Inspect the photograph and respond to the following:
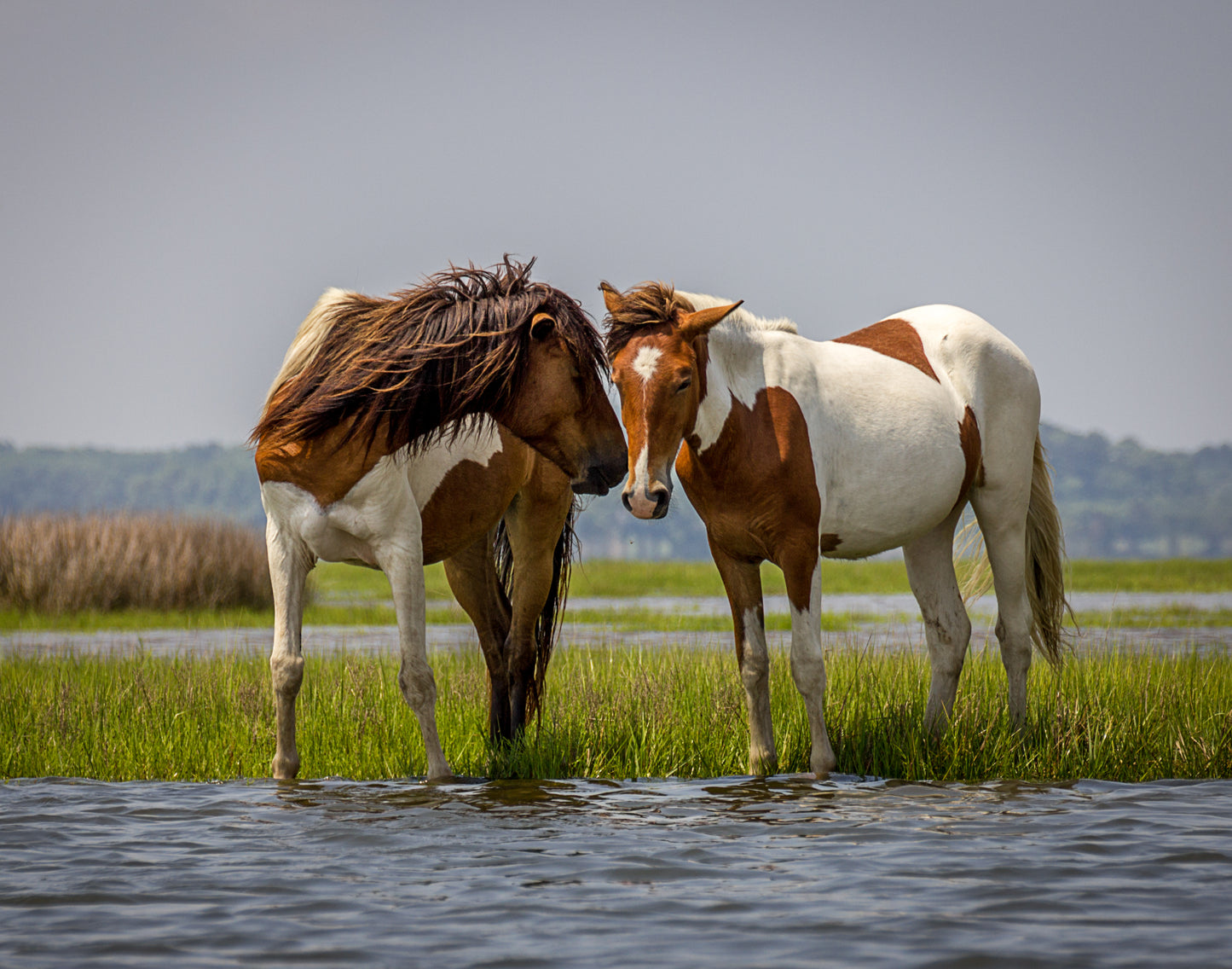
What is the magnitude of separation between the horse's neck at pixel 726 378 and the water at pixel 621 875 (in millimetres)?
1904

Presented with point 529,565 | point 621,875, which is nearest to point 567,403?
point 529,565

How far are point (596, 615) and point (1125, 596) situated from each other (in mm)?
14287

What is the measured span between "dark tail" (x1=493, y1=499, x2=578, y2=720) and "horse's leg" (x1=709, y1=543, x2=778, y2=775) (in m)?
1.52

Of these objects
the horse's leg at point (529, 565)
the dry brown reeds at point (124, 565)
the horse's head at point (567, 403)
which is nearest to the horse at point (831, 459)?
the horse's head at point (567, 403)

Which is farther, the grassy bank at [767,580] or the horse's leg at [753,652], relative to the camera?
the grassy bank at [767,580]

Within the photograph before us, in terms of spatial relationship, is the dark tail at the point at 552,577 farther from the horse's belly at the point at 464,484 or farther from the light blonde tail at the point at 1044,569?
the light blonde tail at the point at 1044,569

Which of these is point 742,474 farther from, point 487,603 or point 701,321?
point 487,603

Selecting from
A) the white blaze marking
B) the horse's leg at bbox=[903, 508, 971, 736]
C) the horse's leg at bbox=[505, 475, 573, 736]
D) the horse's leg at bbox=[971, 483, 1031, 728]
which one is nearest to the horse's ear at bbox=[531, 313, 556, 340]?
the white blaze marking

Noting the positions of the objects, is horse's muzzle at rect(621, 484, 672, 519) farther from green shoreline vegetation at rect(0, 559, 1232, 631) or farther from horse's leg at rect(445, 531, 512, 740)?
horse's leg at rect(445, 531, 512, 740)

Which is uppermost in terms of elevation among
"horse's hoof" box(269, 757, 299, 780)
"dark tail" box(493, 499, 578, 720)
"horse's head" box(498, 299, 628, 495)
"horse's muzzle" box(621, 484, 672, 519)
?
"horse's head" box(498, 299, 628, 495)

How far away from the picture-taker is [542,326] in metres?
6.36

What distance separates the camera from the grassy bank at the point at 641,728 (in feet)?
22.1

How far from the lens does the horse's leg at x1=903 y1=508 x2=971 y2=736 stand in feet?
25.0

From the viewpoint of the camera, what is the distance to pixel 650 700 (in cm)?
780
